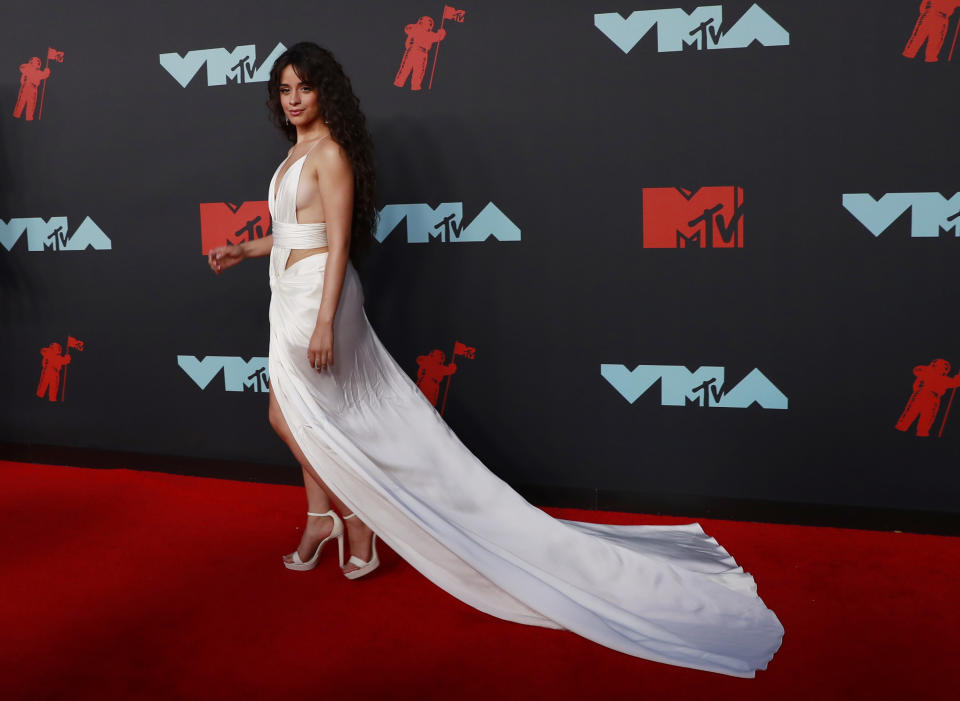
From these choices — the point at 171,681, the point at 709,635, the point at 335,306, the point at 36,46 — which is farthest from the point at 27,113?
the point at 709,635

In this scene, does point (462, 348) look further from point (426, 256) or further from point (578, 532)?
point (578, 532)

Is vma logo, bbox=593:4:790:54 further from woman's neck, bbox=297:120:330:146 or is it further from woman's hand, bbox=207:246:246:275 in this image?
woman's hand, bbox=207:246:246:275

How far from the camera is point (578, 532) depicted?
2.18 metres

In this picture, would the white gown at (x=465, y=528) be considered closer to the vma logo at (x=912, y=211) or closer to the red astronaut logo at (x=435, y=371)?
the red astronaut logo at (x=435, y=371)

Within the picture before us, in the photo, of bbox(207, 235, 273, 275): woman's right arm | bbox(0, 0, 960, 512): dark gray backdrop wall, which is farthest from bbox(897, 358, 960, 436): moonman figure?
bbox(207, 235, 273, 275): woman's right arm

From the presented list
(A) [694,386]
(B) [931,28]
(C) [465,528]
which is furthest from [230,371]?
(B) [931,28]

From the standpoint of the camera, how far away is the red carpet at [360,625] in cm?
177

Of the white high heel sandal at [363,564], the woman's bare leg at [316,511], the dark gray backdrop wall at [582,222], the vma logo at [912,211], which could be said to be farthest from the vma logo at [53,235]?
the vma logo at [912,211]

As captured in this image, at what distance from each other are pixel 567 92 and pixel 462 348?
101 cm

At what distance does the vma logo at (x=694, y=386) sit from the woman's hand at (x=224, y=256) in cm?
134

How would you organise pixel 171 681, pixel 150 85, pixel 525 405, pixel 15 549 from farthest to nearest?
pixel 150 85
pixel 525 405
pixel 15 549
pixel 171 681

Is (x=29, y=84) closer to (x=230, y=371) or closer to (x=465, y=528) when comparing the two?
(x=230, y=371)

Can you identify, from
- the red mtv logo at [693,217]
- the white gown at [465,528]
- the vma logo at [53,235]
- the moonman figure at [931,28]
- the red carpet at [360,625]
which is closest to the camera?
the red carpet at [360,625]

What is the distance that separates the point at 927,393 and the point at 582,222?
1291 mm
